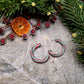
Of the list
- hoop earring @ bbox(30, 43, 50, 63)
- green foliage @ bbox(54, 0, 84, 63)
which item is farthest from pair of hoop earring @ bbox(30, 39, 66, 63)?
green foliage @ bbox(54, 0, 84, 63)

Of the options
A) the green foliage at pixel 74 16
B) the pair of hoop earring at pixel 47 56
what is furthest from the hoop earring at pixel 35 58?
the green foliage at pixel 74 16

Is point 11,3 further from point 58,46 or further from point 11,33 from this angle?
point 58,46

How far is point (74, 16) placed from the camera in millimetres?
956

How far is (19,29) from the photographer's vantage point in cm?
94

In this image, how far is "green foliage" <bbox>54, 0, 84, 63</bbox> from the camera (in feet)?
3.04

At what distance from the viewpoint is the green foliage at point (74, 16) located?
0.93 meters

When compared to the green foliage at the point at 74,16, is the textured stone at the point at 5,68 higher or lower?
lower

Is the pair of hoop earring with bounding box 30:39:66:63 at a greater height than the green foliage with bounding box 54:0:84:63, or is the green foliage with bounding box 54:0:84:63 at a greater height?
the green foliage with bounding box 54:0:84:63

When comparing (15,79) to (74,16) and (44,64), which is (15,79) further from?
(74,16)

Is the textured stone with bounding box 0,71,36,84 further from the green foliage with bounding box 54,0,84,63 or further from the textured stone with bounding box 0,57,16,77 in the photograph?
the green foliage with bounding box 54,0,84,63

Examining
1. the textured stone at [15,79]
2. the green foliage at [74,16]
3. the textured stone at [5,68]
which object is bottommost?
the textured stone at [15,79]

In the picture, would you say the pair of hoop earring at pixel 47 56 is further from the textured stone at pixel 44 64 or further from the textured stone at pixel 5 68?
the textured stone at pixel 5 68

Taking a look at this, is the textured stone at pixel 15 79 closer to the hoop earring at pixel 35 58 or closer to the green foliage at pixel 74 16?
the hoop earring at pixel 35 58

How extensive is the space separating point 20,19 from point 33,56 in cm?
29
